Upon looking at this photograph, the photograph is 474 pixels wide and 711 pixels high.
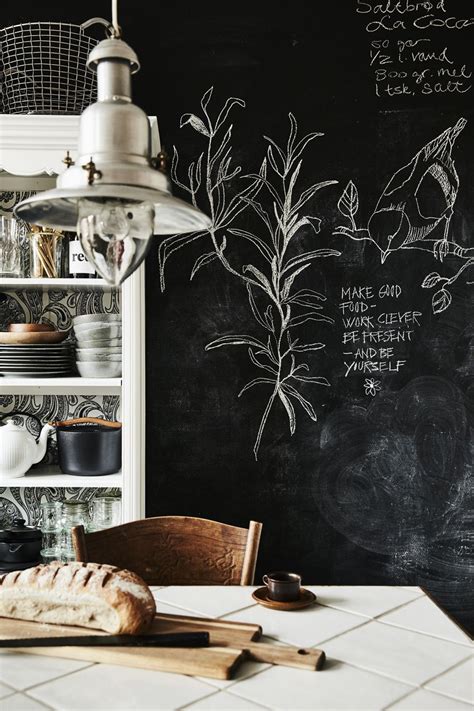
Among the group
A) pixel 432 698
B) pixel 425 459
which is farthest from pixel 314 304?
pixel 432 698

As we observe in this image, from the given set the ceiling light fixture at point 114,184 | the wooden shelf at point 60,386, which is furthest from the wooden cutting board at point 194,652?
the wooden shelf at point 60,386

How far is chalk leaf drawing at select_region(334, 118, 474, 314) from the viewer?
2672 millimetres

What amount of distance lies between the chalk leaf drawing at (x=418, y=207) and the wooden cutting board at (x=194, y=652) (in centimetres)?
166

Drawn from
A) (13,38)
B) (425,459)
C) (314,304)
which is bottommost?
(425,459)

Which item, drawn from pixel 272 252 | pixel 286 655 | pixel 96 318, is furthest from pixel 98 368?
pixel 286 655

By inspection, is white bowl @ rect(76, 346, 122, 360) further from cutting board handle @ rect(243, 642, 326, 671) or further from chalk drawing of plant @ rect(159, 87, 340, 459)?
cutting board handle @ rect(243, 642, 326, 671)

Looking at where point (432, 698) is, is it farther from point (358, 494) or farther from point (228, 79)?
point (228, 79)

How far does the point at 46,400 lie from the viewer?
8.96ft

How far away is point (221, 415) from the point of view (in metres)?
2.67

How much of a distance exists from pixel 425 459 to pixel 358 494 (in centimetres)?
27

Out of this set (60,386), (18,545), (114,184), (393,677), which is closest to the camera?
(114,184)

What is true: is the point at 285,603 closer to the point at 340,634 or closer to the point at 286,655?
the point at 340,634

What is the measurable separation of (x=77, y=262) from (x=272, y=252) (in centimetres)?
69

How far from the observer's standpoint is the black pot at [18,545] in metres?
2.37
